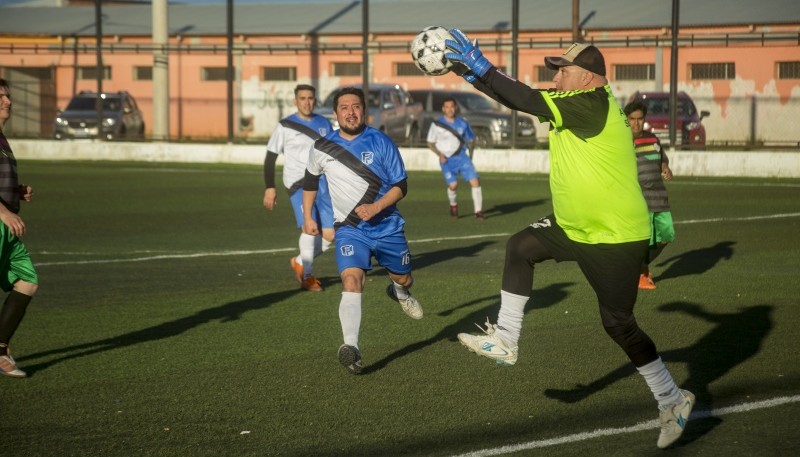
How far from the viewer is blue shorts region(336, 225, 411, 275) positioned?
819cm

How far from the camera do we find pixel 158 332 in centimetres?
947

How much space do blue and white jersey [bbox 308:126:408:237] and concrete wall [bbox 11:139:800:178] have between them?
19.4 m

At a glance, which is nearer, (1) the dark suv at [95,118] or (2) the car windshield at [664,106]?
(2) the car windshield at [664,106]

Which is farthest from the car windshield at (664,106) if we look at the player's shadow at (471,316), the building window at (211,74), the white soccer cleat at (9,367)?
the white soccer cleat at (9,367)

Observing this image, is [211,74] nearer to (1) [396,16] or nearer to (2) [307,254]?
(1) [396,16]

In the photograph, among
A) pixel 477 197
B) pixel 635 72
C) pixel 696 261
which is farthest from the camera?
pixel 635 72

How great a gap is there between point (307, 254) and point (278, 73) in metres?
36.3

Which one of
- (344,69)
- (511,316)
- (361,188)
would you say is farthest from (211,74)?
(511,316)

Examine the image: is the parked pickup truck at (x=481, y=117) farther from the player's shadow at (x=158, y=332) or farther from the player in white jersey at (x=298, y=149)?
the player's shadow at (x=158, y=332)

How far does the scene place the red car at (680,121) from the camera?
29.5 m

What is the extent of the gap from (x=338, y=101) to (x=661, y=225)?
4.49 m

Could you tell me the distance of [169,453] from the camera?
602 cm

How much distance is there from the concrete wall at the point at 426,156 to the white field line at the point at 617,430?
20.9 metres

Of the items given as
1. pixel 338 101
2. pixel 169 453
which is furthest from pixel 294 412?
pixel 338 101
